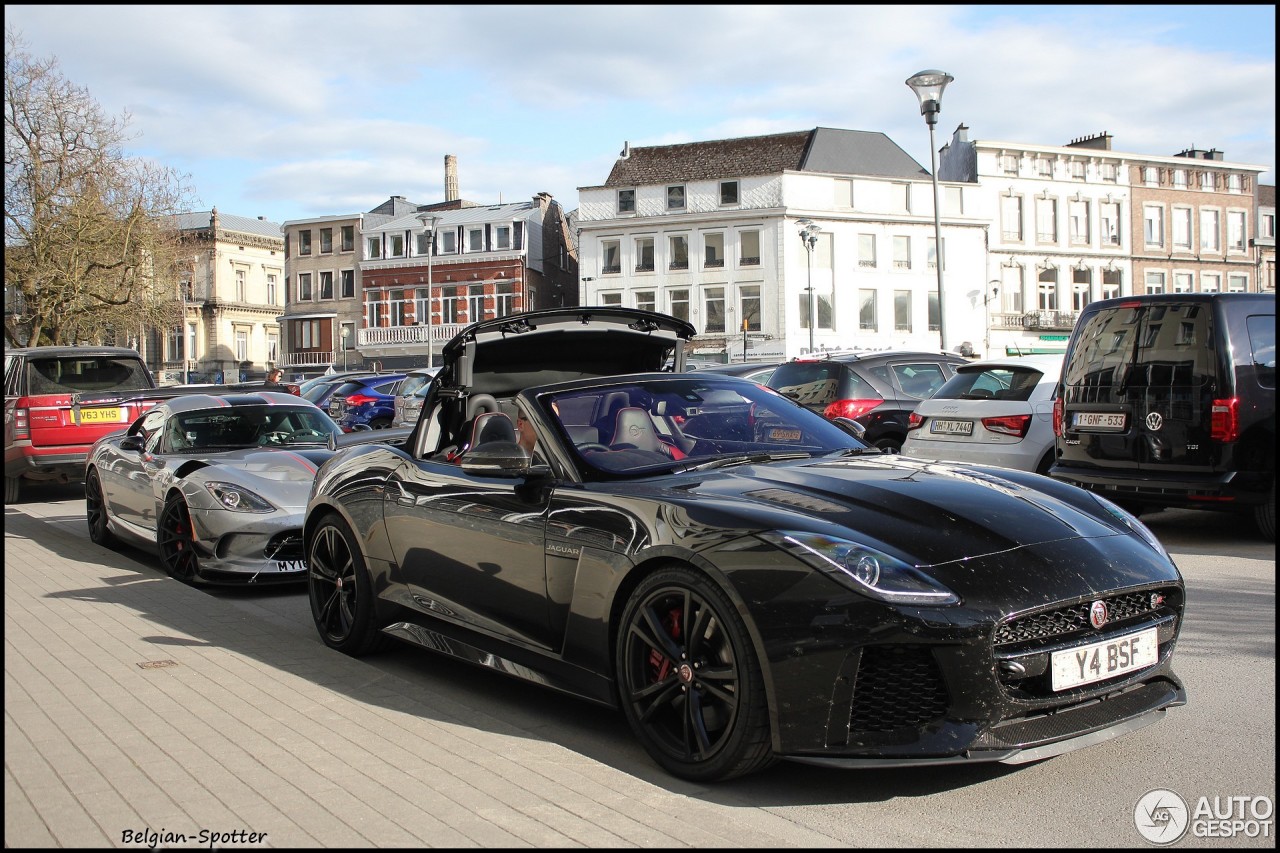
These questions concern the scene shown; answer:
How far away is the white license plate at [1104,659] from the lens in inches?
141

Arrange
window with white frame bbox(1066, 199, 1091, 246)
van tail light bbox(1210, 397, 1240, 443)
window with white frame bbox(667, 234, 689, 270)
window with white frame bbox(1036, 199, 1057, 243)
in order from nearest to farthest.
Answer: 1. van tail light bbox(1210, 397, 1240, 443)
2. window with white frame bbox(667, 234, 689, 270)
3. window with white frame bbox(1036, 199, 1057, 243)
4. window with white frame bbox(1066, 199, 1091, 246)

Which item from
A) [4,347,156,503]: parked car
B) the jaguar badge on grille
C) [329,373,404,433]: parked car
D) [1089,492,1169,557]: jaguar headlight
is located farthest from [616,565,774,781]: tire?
[329,373,404,433]: parked car

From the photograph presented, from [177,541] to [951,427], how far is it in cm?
696

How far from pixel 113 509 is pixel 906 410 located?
Result: 8433mm

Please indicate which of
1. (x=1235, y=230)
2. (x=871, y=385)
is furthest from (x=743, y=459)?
(x=1235, y=230)

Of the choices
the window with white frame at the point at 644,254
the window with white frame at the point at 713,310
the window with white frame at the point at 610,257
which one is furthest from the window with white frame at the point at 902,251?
the window with white frame at the point at 610,257

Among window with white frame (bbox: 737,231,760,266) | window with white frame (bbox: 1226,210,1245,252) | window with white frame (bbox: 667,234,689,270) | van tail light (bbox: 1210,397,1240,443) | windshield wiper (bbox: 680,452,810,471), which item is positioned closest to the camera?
windshield wiper (bbox: 680,452,810,471)

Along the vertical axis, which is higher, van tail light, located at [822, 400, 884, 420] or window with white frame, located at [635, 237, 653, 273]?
window with white frame, located at [635, 237, 653, 273]

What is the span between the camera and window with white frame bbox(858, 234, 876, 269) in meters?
62.4

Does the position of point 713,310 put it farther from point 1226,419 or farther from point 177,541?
point 177,541

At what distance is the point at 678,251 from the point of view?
63219mm

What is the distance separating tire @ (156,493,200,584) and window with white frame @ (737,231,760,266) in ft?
178

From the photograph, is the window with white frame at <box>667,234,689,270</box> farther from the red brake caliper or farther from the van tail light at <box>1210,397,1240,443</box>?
the red brake caliper

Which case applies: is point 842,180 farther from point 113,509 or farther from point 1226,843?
point 1226,843
